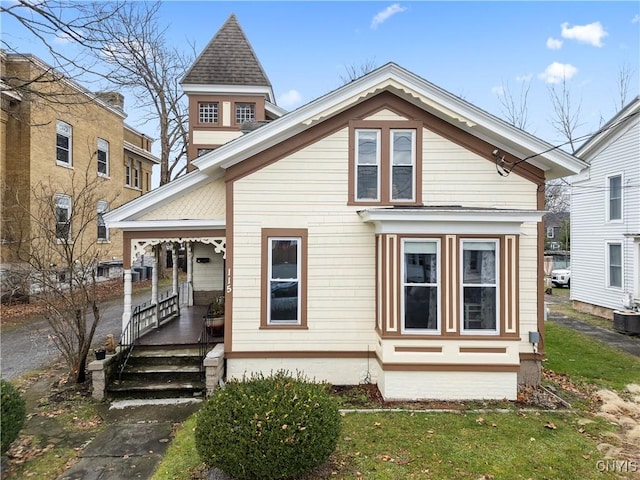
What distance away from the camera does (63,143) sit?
65.8ft

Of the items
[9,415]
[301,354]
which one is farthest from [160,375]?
[9,415]

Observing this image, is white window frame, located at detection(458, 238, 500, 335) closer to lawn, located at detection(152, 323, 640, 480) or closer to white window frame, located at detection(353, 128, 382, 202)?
lawn, located at detection(152, 323, 640, 480)

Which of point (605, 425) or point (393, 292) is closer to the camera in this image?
point (605, 425)

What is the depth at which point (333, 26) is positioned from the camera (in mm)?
13102

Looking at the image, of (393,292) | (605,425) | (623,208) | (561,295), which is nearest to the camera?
(605,425)

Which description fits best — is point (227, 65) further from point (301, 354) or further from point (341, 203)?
point (301, 354)

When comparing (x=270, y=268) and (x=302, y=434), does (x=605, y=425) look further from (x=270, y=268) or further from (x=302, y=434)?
(x=270, y=268)

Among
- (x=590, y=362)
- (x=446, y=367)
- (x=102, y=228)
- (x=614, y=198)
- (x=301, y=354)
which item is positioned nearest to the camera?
(x=446, y=367)

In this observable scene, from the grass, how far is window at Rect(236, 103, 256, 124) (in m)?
13.0

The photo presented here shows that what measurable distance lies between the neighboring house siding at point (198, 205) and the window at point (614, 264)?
15723mm

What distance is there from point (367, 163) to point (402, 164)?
748 mm

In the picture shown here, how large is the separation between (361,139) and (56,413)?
25.2 ft

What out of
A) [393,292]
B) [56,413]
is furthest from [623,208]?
[56,413]

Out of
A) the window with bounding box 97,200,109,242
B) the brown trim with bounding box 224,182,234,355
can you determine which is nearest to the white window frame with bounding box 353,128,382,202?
the brown trim with bounding box 224,182,234,355
